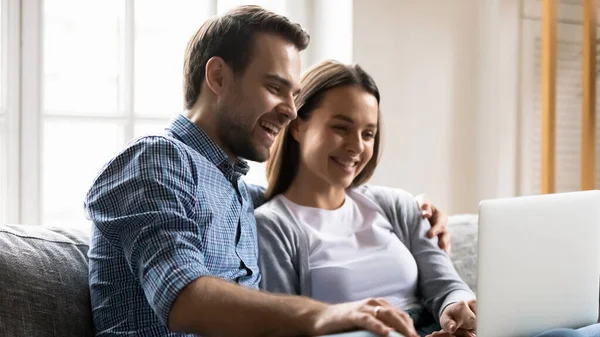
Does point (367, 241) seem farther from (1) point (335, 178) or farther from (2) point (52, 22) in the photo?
(2) point (52, 22)

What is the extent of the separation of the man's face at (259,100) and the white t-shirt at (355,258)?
0.93 feet

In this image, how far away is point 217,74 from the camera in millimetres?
1615

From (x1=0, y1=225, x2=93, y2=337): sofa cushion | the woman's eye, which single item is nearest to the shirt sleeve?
(x1=0, y1=225, x2=93, y2=337): sofa cushion

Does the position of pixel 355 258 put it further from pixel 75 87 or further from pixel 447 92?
pixel 447 92

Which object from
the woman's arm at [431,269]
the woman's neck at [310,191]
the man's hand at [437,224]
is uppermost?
the woman's neck at [310,191]

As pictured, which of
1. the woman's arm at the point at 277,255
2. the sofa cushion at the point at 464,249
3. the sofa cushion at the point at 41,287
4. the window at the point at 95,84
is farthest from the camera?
the window at the point at 95,84

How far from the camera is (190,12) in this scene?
2621 mm

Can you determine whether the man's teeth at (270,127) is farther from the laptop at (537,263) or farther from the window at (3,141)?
the window at (3,141)

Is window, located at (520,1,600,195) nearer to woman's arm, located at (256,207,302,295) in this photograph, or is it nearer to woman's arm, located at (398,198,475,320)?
woman's arm, located at (398,198,475,320)

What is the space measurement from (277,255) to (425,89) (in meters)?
1.31

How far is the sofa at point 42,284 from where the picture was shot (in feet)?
4.63

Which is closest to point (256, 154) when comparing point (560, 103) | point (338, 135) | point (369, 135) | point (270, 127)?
point (270, 127)

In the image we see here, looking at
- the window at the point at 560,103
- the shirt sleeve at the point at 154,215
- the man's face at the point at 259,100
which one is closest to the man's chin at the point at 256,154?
the man's face at the point at 259,100

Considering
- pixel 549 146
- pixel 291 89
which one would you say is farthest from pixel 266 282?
pixel 549 146
